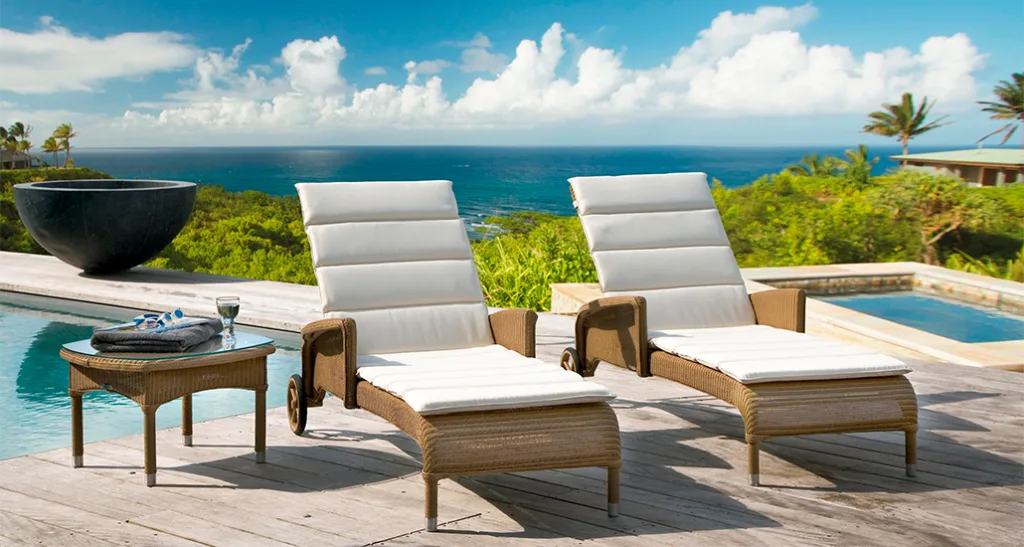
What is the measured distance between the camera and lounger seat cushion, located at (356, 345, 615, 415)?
2.78 metres

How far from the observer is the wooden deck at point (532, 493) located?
273cm

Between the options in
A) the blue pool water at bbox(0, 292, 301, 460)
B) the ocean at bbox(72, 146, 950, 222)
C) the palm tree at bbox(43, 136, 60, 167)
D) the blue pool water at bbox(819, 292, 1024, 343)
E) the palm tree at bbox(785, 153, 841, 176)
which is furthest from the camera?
the palm tree at bbox(785, 153, 841, 176)

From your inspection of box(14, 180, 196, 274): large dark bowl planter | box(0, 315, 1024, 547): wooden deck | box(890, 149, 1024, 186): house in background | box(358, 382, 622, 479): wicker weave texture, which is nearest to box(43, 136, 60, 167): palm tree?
box(14, 180, 196, 274): large dark bowl planter

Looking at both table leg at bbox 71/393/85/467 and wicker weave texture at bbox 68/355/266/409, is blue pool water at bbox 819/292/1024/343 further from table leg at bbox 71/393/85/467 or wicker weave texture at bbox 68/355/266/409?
table leg at bbox 71/393/85/467

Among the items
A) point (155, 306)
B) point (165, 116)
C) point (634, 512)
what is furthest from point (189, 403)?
point (165, 116)

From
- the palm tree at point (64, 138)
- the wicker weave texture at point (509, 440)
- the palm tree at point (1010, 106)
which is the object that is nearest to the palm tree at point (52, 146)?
the palm tree at point (64, 138)

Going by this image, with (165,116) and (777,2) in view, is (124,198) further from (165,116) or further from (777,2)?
(777,2)

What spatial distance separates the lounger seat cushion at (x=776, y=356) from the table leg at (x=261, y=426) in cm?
142

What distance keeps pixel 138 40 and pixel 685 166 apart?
25.9 m

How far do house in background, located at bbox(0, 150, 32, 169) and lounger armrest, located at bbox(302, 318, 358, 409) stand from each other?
38.6ft

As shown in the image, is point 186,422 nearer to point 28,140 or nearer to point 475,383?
point 475,383

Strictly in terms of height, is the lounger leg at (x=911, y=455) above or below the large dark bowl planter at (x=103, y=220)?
below

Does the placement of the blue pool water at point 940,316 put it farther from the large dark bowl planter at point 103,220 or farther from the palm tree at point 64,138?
the palm tree at point 64,138

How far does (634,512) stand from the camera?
292 centimetres
